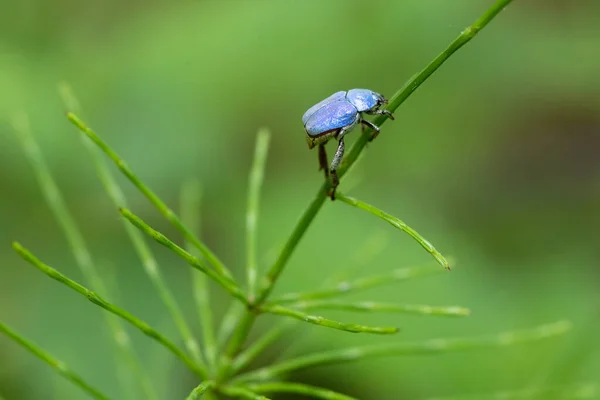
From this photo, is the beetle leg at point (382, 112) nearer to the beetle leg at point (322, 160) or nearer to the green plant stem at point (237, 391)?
the beetle leg at point (322, 160)

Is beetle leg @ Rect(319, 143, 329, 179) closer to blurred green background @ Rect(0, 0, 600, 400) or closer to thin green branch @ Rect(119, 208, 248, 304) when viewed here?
thin green branch @ Rect(119, 208, 248, 304)

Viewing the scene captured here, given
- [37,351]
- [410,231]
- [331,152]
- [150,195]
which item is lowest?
[37,351]

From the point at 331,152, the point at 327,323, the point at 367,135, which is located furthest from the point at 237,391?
the point at 331,152

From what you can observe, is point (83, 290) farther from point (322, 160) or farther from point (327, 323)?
point (322, 160)

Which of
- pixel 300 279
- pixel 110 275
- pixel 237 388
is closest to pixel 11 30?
pixel 110 275

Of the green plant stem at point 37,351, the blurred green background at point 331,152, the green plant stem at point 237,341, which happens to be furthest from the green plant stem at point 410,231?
the blurred green background at point 331,152

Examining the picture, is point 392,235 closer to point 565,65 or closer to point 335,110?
point 565,65
